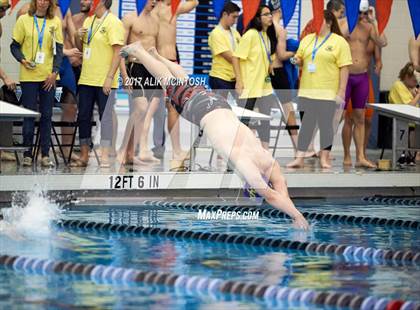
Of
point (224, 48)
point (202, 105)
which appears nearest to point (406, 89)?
point (224, 48)

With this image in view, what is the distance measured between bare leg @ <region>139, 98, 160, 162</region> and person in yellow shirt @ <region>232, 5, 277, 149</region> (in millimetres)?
964

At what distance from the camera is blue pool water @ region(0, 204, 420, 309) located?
6.51 meters

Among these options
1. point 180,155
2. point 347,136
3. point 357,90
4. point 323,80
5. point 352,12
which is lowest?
point 180,155

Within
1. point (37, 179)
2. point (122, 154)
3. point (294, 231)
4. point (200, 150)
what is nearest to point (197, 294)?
point (294, 231)

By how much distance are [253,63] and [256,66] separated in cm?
5

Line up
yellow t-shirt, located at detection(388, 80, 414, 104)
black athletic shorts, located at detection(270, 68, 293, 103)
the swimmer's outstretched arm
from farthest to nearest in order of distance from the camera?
yellow t-shirt, located at detection(388, 80, 414, 104) → black athletic shorts, located at detection(270, 68, 293, 103) → the swimmer's outstretched arm

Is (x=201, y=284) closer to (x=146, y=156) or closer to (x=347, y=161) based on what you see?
(x=146, y=156)

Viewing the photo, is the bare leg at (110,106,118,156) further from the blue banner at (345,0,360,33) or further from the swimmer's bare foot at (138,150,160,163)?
the blue banner at (345,0,360,33)

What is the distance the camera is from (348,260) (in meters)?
8.14

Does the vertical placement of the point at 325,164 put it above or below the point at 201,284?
below

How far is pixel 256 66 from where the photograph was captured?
1291cm

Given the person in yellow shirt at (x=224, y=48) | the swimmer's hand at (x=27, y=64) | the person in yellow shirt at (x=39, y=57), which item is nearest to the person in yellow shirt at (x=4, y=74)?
the person in yellow shirt at (x=39, y=57)

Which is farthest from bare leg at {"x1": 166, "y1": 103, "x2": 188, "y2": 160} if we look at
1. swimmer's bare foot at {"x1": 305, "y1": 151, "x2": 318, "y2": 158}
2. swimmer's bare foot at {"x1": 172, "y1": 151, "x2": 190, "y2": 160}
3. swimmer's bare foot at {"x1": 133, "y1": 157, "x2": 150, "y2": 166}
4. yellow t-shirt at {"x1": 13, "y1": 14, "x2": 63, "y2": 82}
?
swimmer's bare foot at {"x1": 305, "y1": 151, "x2": 318, "y2": 158}

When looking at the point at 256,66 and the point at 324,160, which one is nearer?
the point at 256,66
